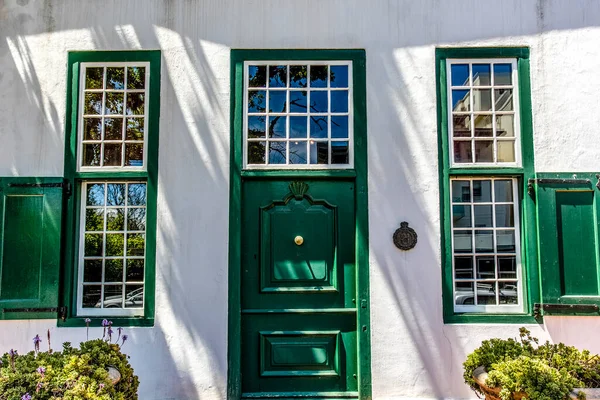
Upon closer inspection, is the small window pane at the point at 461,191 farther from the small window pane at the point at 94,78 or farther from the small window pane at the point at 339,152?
the small window pane at the point at 94,78

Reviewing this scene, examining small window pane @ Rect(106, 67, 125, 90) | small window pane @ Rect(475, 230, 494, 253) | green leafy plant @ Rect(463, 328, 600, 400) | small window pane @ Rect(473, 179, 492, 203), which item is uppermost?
small window pane @ Rect(106, 67, 125, 90)

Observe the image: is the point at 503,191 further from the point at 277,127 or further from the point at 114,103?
the point at 114,103

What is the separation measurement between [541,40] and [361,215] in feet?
8.09


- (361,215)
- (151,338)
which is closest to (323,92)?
(361,215)

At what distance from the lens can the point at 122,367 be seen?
3.79m

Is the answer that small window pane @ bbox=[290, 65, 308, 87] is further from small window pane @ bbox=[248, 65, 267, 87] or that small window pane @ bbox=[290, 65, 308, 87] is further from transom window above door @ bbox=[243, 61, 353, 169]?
small window pane @ bbox=[248, 65, 267, 87]

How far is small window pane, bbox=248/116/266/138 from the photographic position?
469cm

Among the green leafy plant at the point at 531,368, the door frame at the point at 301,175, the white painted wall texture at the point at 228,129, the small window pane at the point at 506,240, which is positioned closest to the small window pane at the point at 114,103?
the white painted wall texture at the point at 228,129

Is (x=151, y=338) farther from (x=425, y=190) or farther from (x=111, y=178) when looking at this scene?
(x=425, y=190)

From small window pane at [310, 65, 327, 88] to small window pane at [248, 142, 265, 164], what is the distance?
799mm

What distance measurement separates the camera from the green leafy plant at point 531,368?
3.49 meters

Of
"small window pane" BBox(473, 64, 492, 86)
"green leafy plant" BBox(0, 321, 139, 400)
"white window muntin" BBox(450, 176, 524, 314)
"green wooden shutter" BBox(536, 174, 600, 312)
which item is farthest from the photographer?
"small window pane" BBox(473, 64, 492, 86)

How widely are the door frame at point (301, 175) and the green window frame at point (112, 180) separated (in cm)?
75

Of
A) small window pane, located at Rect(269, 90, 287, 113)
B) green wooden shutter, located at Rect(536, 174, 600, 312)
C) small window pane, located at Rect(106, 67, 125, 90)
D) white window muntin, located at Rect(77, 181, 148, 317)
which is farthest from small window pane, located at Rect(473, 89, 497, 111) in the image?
small window pane, located at Rect(106, 67, 125, 90)
